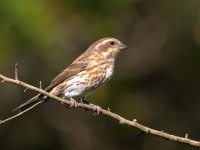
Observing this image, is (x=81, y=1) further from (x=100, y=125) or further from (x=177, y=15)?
(x=100, y=125)

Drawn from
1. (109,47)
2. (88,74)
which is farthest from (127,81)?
(88,74)

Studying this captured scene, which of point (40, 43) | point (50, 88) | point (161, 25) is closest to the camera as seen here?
point (50, 88)

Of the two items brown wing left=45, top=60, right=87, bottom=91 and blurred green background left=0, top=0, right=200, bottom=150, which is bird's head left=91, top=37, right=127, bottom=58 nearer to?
brown wing left=45, top=60, right=87, bottom=91

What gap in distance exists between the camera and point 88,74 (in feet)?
30.2

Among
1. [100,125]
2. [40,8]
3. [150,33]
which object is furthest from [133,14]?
[40,8]

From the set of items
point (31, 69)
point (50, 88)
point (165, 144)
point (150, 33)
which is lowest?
point (50, 88)

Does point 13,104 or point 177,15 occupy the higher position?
point 177,15

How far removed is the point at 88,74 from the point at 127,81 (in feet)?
16.2

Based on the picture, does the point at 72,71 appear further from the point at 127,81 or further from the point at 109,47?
the point at 127,81

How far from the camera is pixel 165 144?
557 inches

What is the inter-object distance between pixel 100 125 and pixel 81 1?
309 centimetres

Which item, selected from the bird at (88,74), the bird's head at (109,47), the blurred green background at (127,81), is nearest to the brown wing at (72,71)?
the bird at (88,74)

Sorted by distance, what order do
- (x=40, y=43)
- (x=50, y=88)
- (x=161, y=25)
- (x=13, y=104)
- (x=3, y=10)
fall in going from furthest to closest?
(x=161, y=25) → (x=13, y=104) → (x=40, y=43) → (x=3, y=10) → (x=50, y=88)

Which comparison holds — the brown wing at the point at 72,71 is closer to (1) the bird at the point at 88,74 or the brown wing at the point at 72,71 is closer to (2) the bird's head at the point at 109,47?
(1) the bird at the point at 88,74
